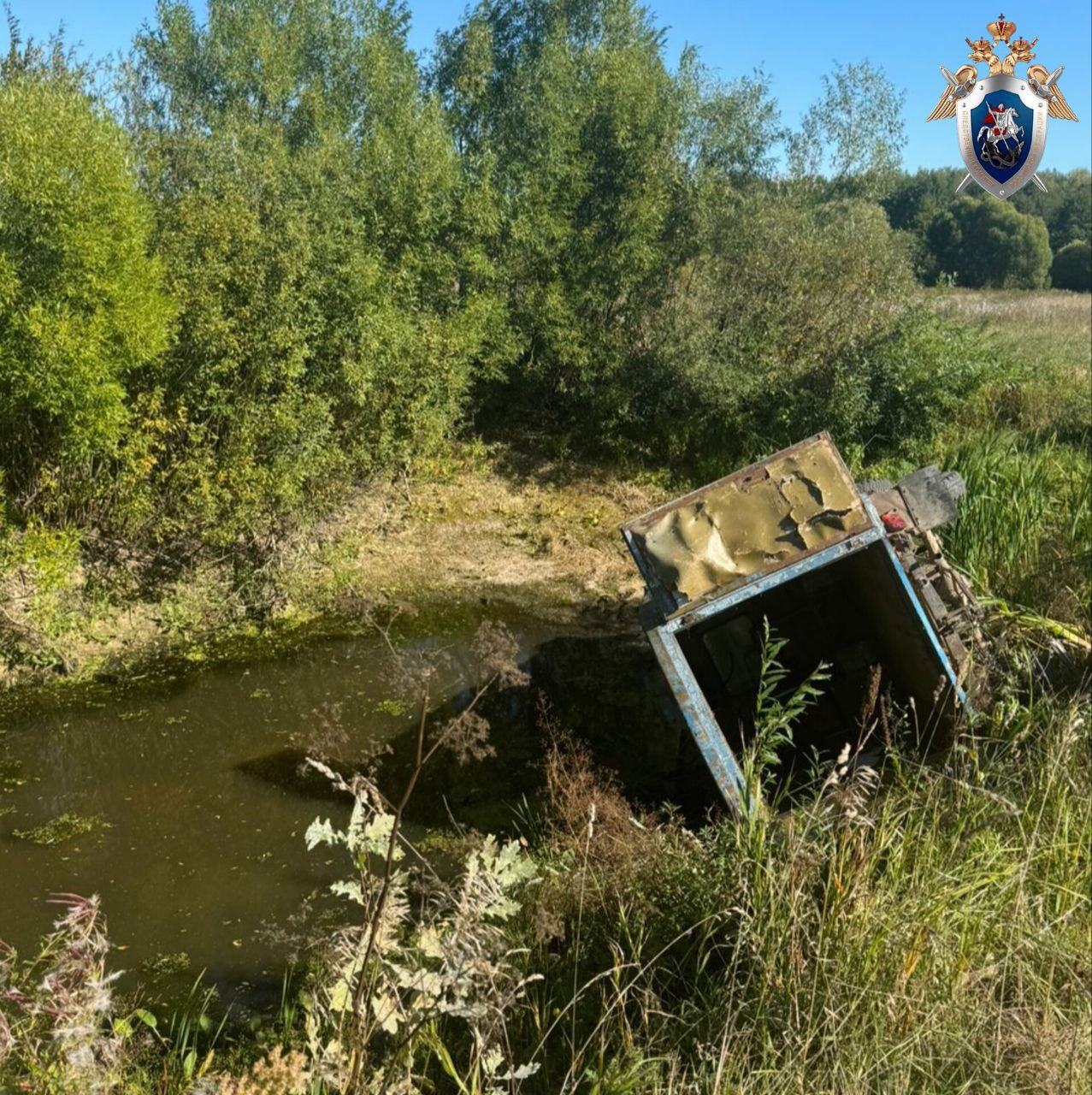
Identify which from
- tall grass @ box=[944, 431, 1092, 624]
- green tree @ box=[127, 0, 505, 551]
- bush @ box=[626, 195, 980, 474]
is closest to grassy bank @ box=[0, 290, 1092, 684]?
tall grass @ box=[944, 431, 1092, 624]

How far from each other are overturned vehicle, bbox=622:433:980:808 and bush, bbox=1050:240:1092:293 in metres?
Answer: 28.9

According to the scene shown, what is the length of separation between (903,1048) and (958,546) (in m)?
5.65

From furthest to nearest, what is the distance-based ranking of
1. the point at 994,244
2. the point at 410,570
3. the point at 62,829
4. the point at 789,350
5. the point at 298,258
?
the point at 994,244, the point at 789,350, the point at 410,570, the point at 298,258, the point at 62,829

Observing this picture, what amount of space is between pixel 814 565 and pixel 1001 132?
17.4ft

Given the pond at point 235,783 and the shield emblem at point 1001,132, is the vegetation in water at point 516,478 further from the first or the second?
the shield emblem at point 1001,132

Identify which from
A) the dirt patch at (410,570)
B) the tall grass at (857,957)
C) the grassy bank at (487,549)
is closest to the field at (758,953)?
the tall grass at (857,957)

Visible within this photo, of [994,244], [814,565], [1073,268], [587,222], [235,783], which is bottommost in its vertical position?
[814,565]

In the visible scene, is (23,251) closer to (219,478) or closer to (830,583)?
(219,478)

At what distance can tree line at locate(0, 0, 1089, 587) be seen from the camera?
26.1 feet

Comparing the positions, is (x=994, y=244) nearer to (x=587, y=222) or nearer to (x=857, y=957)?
(x=587, y=222)

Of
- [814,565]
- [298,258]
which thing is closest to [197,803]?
[814,565]

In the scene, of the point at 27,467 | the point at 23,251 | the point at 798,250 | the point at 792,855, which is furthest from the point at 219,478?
the point at 798,250

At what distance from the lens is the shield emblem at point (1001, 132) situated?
8.16 metres

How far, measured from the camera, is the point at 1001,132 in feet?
28.3
